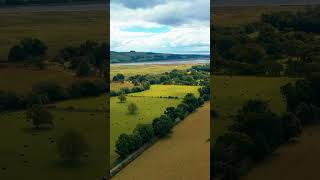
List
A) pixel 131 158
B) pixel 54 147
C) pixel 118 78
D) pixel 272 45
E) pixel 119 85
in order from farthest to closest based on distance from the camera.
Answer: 1. pixel 118 78
2. pixel 119 85
3. pixel 131 158
4. pixel 54 147
5. pixel 272 45

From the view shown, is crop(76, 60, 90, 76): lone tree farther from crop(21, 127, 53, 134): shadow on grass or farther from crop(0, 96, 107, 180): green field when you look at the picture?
crop(21, 127, 53, 134): shadow on grass

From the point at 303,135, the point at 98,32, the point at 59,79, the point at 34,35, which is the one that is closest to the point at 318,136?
the point at 303,135

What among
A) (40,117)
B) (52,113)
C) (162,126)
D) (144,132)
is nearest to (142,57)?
(162,126)

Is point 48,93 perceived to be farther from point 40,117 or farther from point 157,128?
point 157,128

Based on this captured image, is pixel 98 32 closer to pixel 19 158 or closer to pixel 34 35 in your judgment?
pixel 34 35

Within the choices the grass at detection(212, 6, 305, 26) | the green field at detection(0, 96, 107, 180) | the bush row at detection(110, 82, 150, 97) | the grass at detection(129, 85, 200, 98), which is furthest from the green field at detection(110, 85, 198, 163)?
the grass at detection(212, 6, 305, 26)
